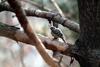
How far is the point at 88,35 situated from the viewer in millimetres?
539

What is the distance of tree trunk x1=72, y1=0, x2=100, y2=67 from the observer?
513 mm

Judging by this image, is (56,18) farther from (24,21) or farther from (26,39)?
(24,21)

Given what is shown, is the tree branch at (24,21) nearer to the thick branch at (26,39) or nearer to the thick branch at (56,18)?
the thick branch at (26,39)

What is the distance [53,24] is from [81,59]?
6.5 inches

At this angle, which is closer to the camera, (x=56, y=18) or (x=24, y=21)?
(x=24, y=21)

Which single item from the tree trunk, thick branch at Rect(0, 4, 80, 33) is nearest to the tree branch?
the tree trunk

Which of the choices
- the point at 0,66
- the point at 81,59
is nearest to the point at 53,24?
the point at 81,59

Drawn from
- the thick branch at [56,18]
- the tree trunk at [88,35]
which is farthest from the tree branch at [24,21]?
the thick branch at [56,18]

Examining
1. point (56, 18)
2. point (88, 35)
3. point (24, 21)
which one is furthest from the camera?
point (56, 18)

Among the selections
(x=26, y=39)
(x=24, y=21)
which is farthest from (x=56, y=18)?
(x=24, y=21)

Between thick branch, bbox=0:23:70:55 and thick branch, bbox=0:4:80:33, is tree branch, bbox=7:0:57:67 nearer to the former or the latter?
thick branch, bbox=0:23:70:55

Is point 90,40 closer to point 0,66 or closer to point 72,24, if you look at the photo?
point 72,24

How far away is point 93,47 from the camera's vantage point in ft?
1.80

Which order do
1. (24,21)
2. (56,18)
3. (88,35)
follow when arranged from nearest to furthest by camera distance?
(24,21)
(88,35)
(56,18)
